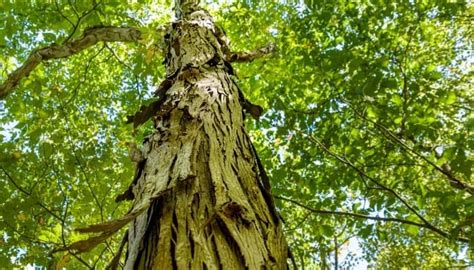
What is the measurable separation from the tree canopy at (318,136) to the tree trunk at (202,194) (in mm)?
1432

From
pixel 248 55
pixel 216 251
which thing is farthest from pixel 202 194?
pixel 248 55

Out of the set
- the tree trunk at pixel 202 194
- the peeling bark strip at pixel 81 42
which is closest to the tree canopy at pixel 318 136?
the peeling bark strip at pixel 81 42

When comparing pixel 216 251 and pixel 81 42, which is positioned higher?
pixel 81 42

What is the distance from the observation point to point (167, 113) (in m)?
2.08

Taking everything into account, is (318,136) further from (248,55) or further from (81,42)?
(81,42)

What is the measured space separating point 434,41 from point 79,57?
22.5ft

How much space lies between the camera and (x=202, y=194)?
1.43 meters

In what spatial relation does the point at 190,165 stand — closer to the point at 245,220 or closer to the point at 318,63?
the point at 245,220

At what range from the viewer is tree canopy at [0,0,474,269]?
3.72m

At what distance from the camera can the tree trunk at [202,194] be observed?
47.6 inches

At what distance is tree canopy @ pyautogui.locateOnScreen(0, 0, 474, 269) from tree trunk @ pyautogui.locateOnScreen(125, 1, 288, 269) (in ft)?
4.70

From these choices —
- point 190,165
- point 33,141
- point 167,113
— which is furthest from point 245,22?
point 190,165

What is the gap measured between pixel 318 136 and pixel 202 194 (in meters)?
3.60

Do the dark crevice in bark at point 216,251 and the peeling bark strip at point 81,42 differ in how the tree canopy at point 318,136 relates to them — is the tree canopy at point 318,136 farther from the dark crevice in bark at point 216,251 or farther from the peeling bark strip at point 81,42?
the dark crevice in bark at point 216,251
